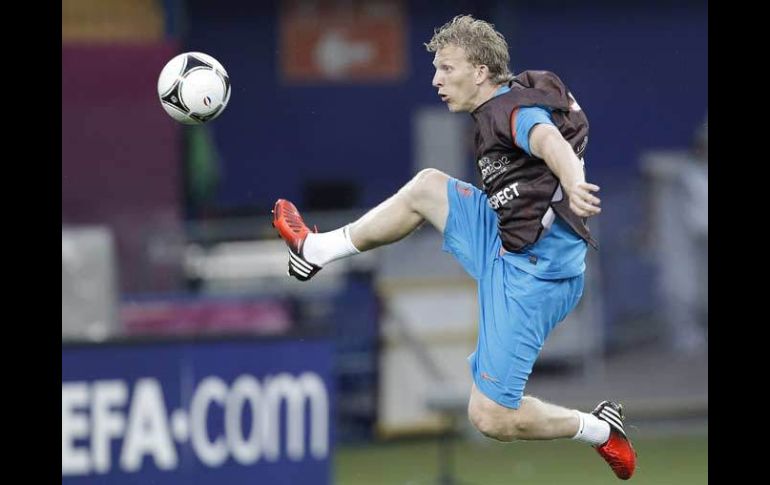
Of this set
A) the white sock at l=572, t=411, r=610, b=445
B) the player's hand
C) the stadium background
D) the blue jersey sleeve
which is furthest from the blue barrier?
the player's hand

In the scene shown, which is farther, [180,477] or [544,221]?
[180,477]

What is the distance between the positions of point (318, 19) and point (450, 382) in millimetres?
6203

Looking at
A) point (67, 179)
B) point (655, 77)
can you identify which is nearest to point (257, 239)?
point (67, 179)

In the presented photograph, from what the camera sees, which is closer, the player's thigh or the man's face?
the man's face

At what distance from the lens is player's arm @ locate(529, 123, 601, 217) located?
6.40m

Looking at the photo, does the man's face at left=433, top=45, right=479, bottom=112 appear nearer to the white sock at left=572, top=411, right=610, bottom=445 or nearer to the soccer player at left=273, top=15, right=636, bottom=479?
the soccer player at left=273, top=15, right=636, bottom=479

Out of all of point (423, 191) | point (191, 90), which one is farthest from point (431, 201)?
point (191, 90)

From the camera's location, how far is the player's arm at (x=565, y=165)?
6398 millimetres

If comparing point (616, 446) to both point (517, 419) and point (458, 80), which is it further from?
point (458, 80)

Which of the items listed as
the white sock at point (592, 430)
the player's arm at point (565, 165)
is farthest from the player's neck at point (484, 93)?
the white sock at point (592, 430)

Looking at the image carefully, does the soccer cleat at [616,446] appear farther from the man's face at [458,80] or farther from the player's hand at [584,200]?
the player's hand at [584,200]

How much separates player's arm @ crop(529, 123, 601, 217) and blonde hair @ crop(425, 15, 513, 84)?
45 cm

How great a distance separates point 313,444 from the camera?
33.0 feet
